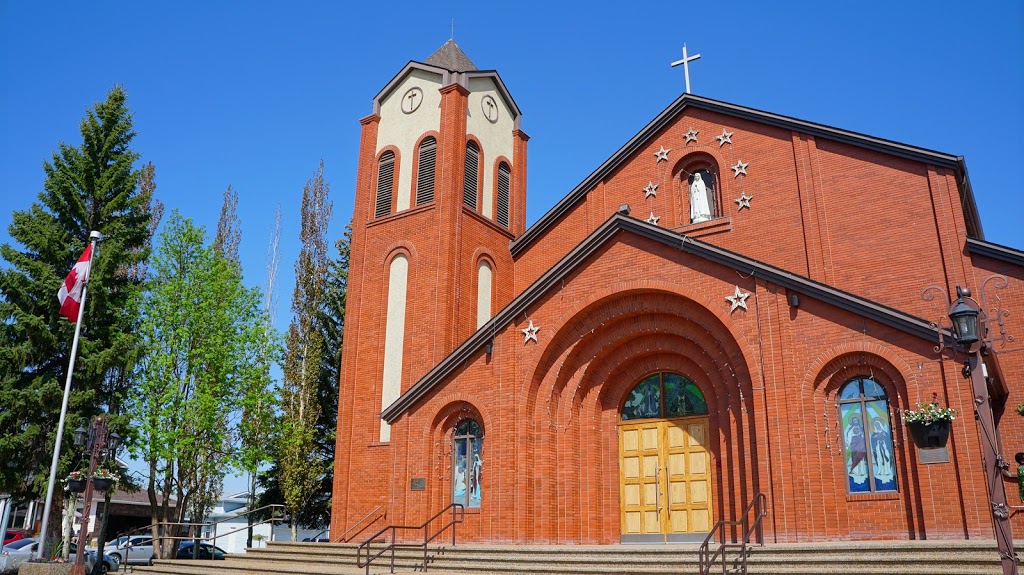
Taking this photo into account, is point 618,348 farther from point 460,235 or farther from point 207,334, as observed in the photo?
point 207,334

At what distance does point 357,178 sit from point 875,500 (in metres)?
16.7

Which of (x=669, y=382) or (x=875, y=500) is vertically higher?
(x=669, y=382)

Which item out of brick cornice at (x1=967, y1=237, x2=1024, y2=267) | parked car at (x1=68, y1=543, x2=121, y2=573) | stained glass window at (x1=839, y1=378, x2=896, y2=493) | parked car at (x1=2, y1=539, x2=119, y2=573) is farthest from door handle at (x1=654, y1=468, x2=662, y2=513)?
parked car at (x1=68, y1=543, x2=121, y2=573)

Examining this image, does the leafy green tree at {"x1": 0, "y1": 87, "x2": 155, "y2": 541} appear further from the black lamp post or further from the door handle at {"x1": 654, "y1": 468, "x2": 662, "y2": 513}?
the black lamp post

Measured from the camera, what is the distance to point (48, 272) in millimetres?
22375

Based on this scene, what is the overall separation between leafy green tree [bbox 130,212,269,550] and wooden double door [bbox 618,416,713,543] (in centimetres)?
1244

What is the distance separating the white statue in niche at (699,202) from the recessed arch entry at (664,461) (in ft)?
15.5

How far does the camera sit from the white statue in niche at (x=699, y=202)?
19.5 meters

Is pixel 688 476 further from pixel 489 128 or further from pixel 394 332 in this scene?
pixel 489 128

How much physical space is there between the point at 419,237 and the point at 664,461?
30.7ft

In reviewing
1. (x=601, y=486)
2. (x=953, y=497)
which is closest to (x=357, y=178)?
(x=601, y=486)

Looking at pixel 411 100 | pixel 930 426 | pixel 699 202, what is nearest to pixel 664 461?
pixel 930 426

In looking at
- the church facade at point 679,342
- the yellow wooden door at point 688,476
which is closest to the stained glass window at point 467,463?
the church facade at point 679,342

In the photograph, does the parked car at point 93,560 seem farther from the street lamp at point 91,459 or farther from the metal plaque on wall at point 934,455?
the metal plaque on wall at point 934,455
